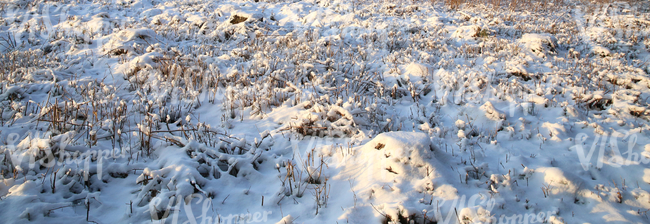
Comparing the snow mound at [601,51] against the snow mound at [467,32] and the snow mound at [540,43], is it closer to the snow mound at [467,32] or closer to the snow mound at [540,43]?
the snow mound at [540,43]

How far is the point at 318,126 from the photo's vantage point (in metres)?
3.83

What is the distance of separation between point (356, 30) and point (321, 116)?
578cm

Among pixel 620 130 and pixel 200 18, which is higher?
pixel 200 18

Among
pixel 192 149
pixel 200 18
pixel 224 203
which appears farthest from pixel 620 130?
pixel 200 18

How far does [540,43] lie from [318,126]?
6.16m

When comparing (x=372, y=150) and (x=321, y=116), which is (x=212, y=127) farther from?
(x=372, y=150)

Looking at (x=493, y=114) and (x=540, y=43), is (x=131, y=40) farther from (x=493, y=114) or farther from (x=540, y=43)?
(x=540, y=43)

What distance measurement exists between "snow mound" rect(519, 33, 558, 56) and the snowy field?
0.11 ft

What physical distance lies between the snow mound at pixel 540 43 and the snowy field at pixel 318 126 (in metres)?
0.03

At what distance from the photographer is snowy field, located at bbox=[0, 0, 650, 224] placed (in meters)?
2.62

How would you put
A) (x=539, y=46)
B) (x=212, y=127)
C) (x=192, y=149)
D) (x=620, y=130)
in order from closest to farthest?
(x=192, y=149)
(x=620, y=130)
(x=212, y=127)
(x=539, y=46)

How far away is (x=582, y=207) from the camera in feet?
8.54

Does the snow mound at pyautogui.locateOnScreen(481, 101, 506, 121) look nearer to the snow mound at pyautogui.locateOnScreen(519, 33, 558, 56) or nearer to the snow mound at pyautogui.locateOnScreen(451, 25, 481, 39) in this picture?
the snow mound at pyautogui.locateOnScreen(519, 33, 558, 56)

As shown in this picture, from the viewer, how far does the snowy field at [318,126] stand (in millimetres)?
2621
